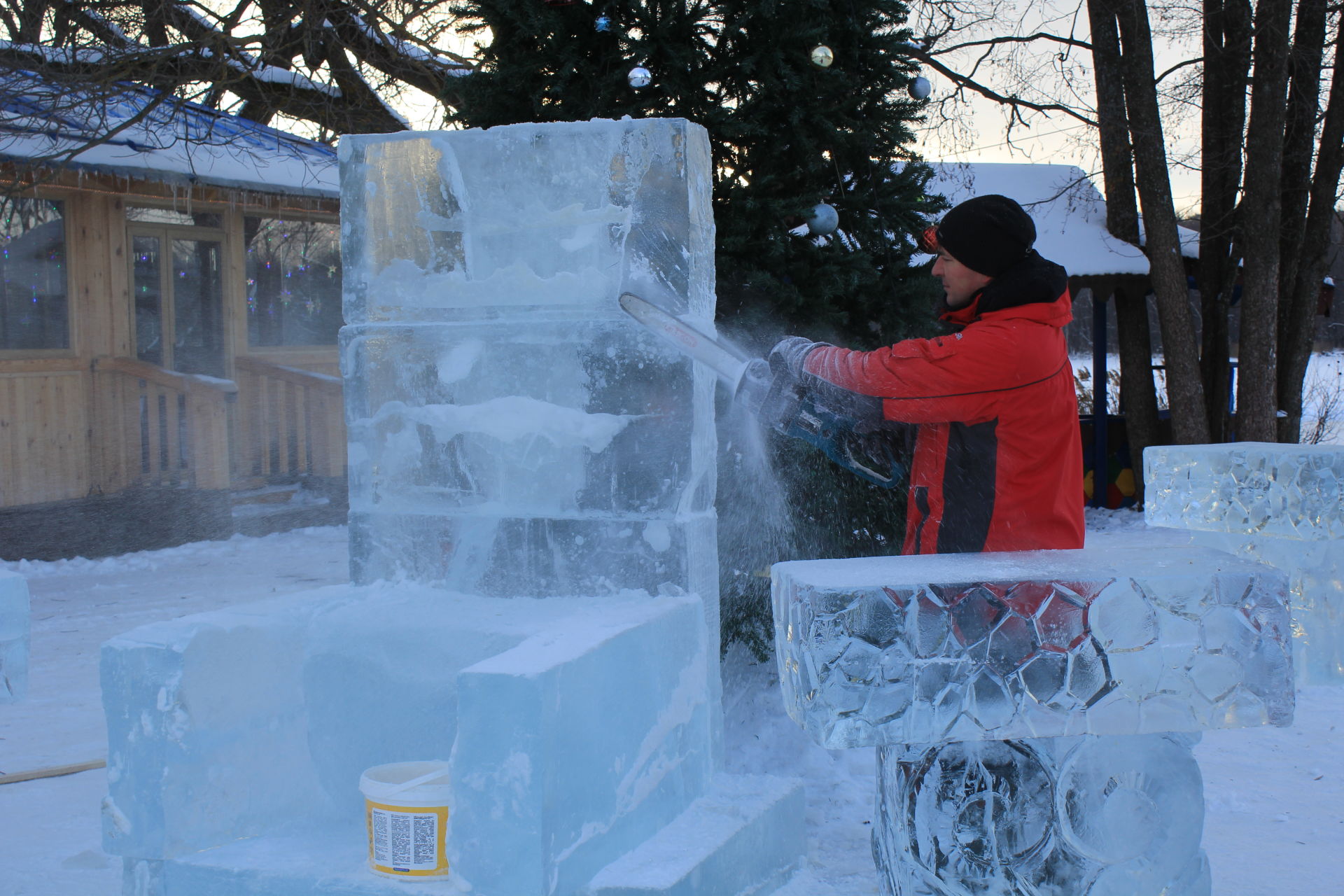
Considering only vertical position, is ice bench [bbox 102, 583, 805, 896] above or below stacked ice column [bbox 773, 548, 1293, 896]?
below

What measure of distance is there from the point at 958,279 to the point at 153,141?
7.58m

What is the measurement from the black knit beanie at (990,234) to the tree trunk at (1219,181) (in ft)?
24.6

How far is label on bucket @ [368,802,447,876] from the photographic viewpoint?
6.95 ft

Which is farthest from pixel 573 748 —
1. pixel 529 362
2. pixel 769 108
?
pixel 769 108

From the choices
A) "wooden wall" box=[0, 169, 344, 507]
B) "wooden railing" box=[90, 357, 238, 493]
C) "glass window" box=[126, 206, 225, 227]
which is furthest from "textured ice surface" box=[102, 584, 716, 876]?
"glass window" box=[126, 206, 225, 227]

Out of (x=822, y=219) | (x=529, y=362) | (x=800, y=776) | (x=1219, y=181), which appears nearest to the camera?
(x=529, y=362)

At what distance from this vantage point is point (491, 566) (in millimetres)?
2762

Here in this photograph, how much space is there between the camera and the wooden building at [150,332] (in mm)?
8008

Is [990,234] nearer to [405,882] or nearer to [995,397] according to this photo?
[995,397]

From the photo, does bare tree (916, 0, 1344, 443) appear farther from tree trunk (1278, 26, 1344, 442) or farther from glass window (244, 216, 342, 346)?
glass window (244, 216, 342, 346)

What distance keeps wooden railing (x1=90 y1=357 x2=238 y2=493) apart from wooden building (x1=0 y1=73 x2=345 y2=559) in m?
0.02

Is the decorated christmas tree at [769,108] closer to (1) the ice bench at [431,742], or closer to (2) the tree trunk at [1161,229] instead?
(1) the ice bench at [431,742]

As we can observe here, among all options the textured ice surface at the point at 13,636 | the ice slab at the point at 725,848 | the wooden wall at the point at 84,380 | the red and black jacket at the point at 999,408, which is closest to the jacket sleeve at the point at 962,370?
the red and black jacket at the point at 999,408

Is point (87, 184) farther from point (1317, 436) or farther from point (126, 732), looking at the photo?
point (1317, 436)
